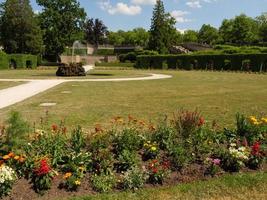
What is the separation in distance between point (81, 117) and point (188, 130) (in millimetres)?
4744

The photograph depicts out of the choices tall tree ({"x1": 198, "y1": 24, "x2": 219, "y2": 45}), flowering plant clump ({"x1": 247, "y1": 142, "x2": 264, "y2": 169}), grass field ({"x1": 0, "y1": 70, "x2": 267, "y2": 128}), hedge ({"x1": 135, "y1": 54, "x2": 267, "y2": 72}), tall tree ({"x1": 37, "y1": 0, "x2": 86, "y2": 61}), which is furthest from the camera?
tall tree ({"x1": 198, "y1": 24, "x2": 219, "y2": 45})

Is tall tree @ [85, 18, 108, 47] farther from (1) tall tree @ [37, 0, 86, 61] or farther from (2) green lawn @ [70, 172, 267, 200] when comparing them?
(2) green lawn @ [70, 172, 267, 200]

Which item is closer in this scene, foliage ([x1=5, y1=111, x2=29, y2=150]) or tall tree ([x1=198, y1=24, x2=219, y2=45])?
foliage ([x1=5, y1=111, x2=29, y2=150])

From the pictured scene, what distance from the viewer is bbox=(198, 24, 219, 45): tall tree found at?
107m

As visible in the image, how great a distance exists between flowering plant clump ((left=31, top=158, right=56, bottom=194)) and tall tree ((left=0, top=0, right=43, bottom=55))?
57371 mm

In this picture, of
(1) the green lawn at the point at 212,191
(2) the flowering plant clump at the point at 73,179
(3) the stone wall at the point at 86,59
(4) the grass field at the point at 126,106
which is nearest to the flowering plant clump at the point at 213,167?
(1) the green lawn at the point at 212,191

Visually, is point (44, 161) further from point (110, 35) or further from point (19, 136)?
point (110, 35)

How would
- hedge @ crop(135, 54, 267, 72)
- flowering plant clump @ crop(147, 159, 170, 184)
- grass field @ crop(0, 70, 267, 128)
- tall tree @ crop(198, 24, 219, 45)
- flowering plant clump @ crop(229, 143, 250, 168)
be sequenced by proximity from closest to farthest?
flowering plant clump @ crop(147, 159, 170, 184), flowering plant clump @ crop(229, 143, 250, 168), grass field @ crop(0, 70, 267, 128), hedge @ crop(135, 54, 267, 72), tall tree @ crop(198, 24, 219, 45)

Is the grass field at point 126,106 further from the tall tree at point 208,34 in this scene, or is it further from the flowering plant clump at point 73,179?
the tall tree at point 208,34

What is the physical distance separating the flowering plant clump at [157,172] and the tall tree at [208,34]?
102 meters

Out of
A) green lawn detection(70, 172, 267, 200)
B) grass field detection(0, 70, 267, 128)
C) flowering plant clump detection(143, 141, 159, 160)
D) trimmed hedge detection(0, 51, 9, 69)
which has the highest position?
flowering plant clump detection(143, 141, 159, 160)

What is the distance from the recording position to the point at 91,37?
396ft

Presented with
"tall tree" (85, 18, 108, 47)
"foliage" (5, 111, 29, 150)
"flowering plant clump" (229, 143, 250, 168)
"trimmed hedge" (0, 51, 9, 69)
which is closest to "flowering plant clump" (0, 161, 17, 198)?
"foliage" (5, 111, 29, 150)

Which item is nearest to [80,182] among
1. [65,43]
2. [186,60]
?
[186,60]
